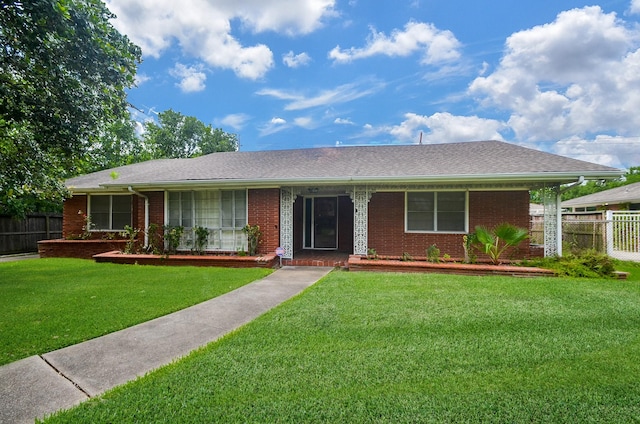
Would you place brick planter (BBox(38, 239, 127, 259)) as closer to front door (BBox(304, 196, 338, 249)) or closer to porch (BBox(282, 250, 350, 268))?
porch (BBox(282, 250, 350, 268))

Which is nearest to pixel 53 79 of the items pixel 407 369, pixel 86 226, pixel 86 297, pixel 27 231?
pixel 86 297

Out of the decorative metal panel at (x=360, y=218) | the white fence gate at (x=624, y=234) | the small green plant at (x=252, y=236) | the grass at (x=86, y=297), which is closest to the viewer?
the grass at (x=86, y=297)

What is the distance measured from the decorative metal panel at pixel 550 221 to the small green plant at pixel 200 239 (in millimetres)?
9862

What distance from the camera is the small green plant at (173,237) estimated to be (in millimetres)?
10273

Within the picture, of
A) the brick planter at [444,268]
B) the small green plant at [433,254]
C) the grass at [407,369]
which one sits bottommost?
the grass at [407,369]

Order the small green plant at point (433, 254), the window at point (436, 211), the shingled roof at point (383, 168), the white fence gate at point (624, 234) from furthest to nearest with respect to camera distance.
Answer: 1. the white fence gate at point (624, 234)
2. the window at point (436, 211)
3. the small green plant at point (433, 254)
4. the shingled roof at point (383, 168)

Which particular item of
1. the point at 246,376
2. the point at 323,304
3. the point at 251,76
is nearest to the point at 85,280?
the point at 323,304

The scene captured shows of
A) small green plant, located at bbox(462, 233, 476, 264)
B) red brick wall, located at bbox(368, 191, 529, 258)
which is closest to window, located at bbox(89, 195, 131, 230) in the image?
red brick wall, located at bbox(368, 191, 529, 258)

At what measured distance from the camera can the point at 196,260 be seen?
32.0 ft

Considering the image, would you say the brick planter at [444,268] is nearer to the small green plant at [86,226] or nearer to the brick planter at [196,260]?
the brick planter at [196,260]

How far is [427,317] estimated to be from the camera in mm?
4582

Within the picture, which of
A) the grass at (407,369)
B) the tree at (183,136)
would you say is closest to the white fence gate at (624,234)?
the grass at (407,369)

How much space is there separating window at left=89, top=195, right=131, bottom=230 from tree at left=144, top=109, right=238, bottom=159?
1887cm

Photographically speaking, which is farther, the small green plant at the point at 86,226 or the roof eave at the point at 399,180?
the small green plant at the point at 86,226
